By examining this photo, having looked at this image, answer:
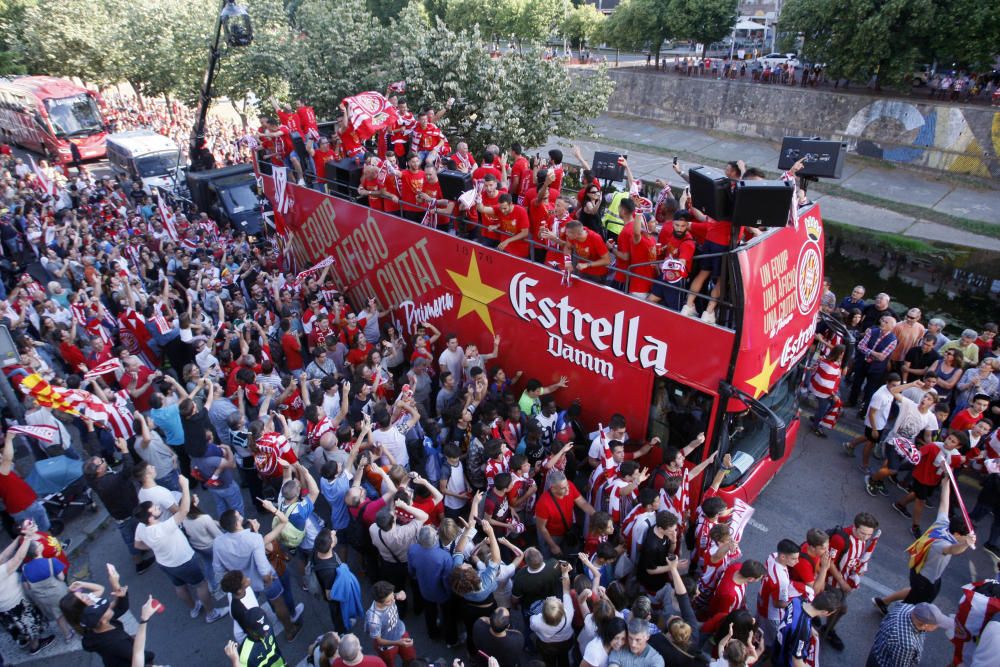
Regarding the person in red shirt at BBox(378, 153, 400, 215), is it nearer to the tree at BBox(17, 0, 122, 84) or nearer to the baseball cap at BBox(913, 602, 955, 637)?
the baseball cap at BBox(913, 602, 955, 637)

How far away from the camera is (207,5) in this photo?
3100 centimetres

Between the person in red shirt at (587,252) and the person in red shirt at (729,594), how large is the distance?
3.32 metres

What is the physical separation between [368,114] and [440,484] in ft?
23.6

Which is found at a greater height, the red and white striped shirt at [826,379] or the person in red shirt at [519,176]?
the person in red shirt at [519,176]

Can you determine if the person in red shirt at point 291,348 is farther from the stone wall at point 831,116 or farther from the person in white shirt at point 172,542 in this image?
the stone wall at point 831,116

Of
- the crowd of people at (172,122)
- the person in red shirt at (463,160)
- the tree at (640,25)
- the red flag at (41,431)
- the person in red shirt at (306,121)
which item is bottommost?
the crowd of people at (172,122)

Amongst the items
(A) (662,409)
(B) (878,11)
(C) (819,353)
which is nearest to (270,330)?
(A) (662,409)

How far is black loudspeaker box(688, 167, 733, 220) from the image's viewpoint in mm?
5754

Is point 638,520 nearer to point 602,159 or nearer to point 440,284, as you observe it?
point 440,284

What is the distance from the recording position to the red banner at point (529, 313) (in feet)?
20.7

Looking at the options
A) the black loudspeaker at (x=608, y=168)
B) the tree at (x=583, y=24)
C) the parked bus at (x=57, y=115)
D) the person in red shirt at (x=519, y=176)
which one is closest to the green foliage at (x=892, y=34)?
the tree at (x=583, y=24)

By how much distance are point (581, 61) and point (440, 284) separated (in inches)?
1498

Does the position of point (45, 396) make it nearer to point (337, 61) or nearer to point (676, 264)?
point (676, 264)

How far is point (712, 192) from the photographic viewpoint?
5.79 metres
